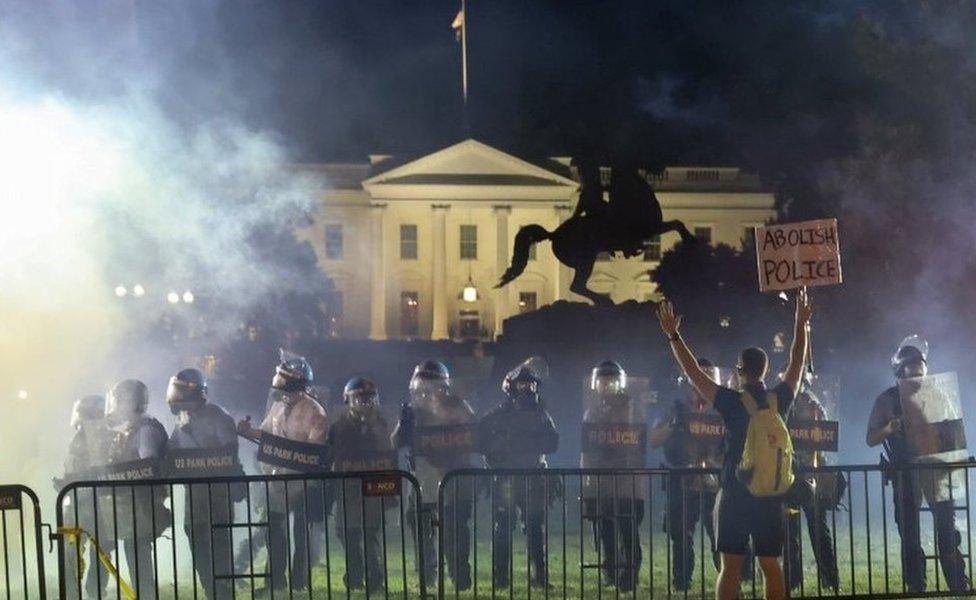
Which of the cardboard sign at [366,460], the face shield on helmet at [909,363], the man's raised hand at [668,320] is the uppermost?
the man's raised hand at [668,320]

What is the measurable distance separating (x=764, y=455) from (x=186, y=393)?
4118 mm

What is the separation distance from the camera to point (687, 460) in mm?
9367

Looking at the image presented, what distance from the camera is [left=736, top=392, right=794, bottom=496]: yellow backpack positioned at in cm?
660

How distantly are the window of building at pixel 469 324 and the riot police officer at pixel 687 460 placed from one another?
146 feet

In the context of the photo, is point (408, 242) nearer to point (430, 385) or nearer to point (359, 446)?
point (430, 385)

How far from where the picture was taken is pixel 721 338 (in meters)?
18.9


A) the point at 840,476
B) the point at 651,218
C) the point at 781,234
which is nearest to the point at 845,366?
the point at 651,218

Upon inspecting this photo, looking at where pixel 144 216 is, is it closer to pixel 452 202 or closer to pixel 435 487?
pixel 435 487

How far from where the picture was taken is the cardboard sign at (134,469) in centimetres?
838

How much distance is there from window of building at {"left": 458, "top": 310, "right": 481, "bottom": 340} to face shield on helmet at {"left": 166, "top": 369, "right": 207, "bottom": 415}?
44.9m

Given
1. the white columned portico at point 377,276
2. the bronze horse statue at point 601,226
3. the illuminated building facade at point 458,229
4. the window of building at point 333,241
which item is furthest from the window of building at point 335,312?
Answer: the bronze horse statue at point 601,226

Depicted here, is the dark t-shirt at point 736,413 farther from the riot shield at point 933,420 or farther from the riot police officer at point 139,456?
the riot police officer at point 139,456

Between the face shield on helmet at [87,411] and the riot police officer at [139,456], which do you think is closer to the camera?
the riot police officer at [139,456]

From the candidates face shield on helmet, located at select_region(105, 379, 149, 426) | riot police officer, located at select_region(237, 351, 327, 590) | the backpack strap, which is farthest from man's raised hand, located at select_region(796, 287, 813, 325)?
face shield on helmet, located at select_region(105, 379, 149, 426)
